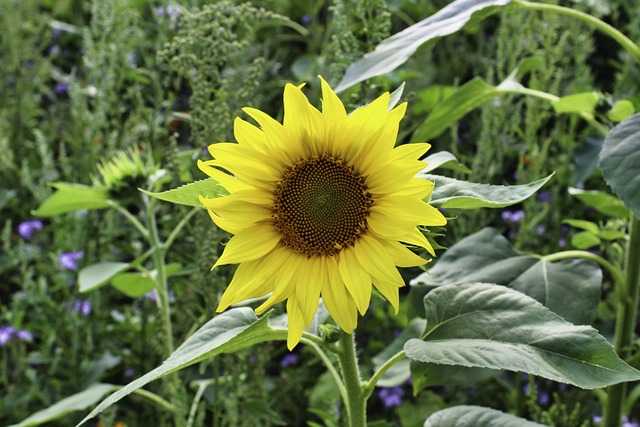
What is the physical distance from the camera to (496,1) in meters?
1.33

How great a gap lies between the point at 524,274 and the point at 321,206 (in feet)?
1.73

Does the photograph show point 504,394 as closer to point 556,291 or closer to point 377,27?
point 556,291

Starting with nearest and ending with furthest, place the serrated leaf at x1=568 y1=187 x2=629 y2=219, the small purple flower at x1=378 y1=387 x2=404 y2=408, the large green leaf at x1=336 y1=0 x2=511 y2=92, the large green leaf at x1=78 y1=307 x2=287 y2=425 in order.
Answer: the large green leaf at x1=78 y1=307 x2=287 y2=425 < the large green leaf at x1=336 y1=0 x2=511 y2=92 < the serrated leaf at x1=568 y1=187 x2=629 y2=219 < the small purple flower at x1=378 y1=387 x2=404 y2=408

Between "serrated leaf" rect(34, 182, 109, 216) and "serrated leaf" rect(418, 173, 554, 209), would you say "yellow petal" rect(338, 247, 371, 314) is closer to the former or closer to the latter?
"serrated leaf" rect(418, 173, 554, 209)

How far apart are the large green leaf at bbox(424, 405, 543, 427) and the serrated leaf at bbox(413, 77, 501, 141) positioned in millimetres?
555

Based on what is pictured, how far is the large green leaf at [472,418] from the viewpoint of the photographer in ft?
3.41

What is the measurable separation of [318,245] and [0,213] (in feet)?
7.11

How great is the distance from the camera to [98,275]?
59.4 inches

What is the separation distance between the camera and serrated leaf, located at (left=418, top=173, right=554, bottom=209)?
0.89 meters

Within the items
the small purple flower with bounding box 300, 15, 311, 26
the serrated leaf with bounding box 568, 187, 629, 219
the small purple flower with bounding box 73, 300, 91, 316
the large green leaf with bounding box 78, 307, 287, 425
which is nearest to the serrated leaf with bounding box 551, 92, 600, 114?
the serrated leaf with bounding box 568, 187, 629, 219

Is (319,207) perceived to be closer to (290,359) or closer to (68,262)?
(290,359)

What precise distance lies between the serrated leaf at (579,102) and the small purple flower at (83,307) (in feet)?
4.02

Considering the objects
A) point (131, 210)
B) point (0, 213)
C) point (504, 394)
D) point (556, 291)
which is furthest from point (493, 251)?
point (0, 213)

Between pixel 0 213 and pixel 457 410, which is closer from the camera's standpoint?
pixel 457 410
